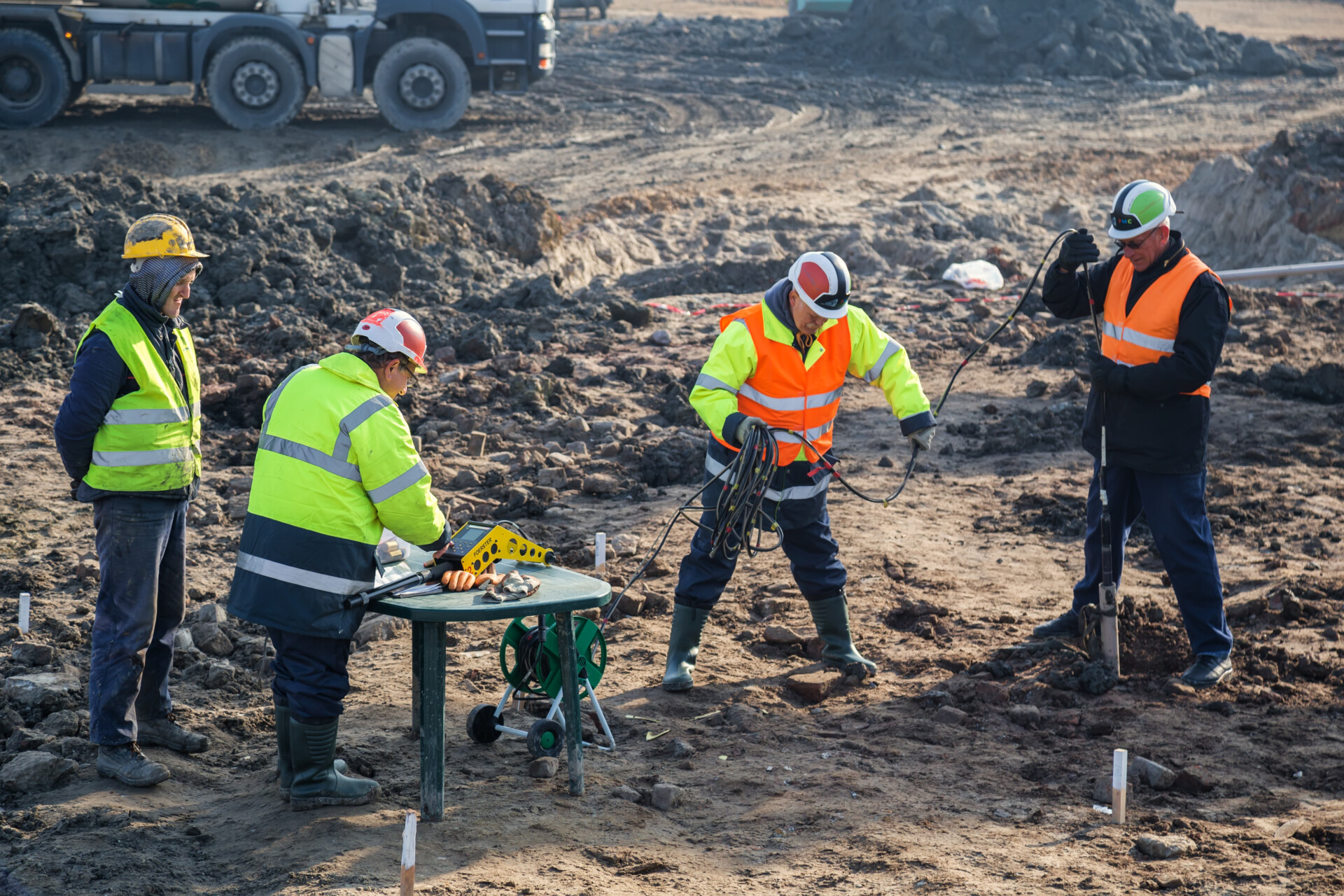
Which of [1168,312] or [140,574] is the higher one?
[1168,312]

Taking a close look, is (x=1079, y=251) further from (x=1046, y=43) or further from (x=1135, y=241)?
(x=1046, y=43)

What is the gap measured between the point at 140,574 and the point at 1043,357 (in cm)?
907

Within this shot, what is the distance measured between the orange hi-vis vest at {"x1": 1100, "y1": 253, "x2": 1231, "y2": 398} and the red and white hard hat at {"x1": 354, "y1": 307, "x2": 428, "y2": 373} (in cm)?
337

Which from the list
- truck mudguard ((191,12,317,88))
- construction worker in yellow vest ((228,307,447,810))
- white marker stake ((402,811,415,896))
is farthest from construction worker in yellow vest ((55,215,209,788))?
truck mudguard ((191,12,317,88))

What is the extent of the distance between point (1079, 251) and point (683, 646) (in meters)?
2.69

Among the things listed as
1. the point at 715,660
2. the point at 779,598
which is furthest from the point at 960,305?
the point at 715,660

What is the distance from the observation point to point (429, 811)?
4555 millimetres

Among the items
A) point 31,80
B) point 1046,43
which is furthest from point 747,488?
point 1046,43

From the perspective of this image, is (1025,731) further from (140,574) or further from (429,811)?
(140,574)

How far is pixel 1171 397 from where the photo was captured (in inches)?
229

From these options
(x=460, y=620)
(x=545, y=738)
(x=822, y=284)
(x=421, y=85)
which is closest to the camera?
(x=460, y=620)

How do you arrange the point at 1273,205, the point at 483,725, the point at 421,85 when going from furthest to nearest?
the point at 421,85 < the point at 1273,205 < the point at 483,725

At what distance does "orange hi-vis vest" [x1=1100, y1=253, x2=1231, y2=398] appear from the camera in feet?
18.9

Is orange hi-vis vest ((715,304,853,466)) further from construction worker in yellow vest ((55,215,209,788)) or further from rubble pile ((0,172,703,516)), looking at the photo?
rubble pile ((0,172,703,516))
